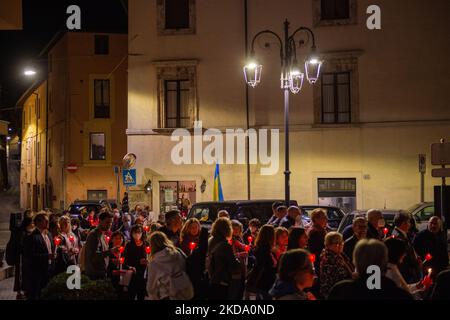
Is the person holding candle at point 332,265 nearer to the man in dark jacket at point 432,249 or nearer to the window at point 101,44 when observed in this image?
the man in dark jacket at point 432,249

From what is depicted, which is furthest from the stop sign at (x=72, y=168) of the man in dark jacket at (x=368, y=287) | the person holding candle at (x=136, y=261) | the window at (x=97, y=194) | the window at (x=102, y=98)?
the man in dark jacket at (x=368, y=287)

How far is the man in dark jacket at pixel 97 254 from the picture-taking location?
1104 centimetres

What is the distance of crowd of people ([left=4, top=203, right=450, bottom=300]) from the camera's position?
6352 millimetres

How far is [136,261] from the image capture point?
462 inches

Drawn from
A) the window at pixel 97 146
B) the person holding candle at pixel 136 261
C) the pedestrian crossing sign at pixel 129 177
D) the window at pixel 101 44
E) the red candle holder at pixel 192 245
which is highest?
the window at pixel 101 44

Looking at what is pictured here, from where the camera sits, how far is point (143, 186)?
1224 inches

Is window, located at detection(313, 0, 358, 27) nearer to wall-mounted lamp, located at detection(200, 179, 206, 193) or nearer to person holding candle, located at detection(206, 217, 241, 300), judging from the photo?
wall-mounted lamp, located at detection(200, 179, 206, 193)

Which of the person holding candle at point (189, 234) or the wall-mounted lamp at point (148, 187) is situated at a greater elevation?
the wall-mounted lamp at point (148, 187)

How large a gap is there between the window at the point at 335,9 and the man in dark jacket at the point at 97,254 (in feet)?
67.9

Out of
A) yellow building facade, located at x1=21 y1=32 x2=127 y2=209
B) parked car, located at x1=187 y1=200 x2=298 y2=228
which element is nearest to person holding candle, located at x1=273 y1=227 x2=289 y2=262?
parked car, located at x1=187 y1=200 x2=298 y2=228

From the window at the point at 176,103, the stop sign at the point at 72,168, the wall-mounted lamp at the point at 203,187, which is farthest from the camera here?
the stop sign at the point at 72,168

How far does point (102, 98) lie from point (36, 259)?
30.9m
